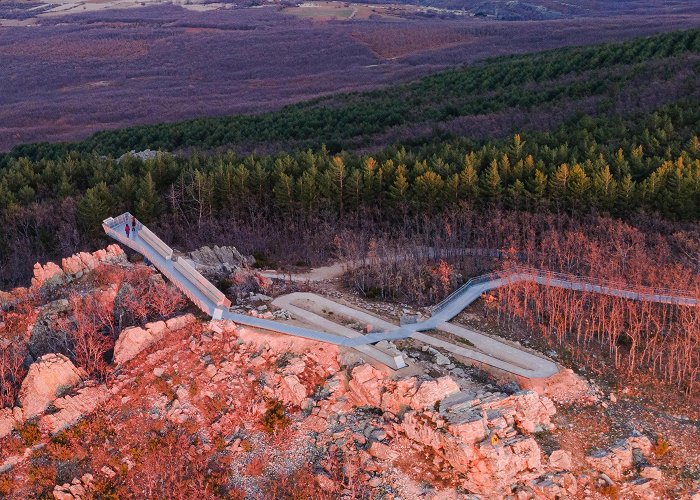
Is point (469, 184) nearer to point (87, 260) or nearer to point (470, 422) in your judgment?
point (470, 422)

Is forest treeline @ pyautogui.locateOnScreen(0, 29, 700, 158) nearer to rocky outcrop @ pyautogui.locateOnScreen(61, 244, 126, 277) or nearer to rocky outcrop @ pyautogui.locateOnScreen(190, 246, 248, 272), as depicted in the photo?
rocky outcrop @ pyautogui.locateOnScreen(190, 246, 248, 272)

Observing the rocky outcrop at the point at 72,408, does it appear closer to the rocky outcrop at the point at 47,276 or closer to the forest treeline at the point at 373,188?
the rocky outcrop at the point at 47,276

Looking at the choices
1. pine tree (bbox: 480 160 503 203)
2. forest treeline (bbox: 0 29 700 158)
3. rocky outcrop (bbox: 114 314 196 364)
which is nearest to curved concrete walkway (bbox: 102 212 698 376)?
rocky outcrop (bbox: 114 314 196 364)

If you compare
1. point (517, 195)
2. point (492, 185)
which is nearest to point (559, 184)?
point (517, 195)

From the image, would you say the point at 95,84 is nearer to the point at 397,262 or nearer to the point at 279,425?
the point at 397,262

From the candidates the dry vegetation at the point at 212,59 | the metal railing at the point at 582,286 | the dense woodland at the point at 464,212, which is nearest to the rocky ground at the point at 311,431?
the dense woodland at the point at 464,212

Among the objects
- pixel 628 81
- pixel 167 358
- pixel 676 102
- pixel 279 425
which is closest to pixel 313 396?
pixel 279 425
